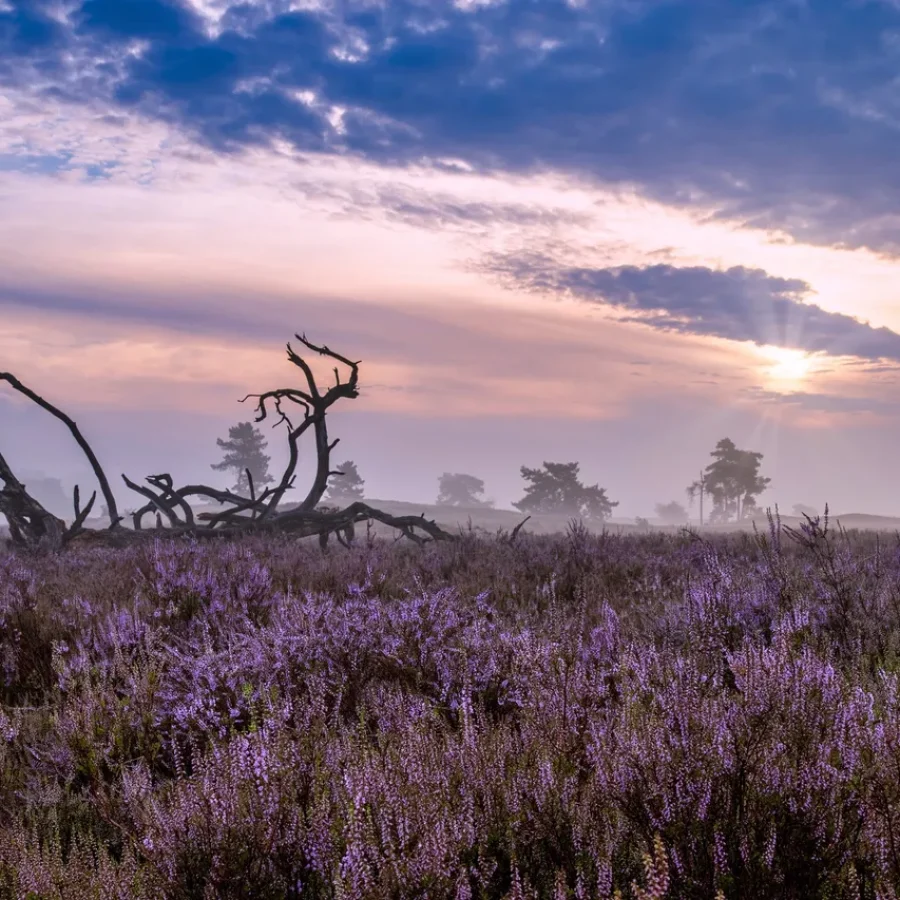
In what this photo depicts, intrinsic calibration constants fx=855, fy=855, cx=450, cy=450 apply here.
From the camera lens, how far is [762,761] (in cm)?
248

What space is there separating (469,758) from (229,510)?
42.5 feet

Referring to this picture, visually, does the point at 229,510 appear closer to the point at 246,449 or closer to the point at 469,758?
the point at 469,758

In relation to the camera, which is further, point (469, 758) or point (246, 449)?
point (246, 449)

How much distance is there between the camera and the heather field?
218 centimetres

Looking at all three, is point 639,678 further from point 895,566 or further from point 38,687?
point 895,566

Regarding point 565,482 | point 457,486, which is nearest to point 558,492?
point 565,482

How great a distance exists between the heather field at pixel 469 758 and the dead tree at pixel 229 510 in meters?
8.19

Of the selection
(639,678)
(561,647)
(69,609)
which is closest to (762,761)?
(639,678)

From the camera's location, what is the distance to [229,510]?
1504cm

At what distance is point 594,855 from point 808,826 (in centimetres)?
56

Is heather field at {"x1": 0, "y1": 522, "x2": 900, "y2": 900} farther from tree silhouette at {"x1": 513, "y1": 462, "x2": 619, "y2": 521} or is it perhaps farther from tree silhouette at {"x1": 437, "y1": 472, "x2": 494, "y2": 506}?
tree silhouette at {"x1": 437, "y1": 472, "x2": 494, "y2": 506}

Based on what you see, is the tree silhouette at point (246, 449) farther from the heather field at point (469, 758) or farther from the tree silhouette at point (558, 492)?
the heather field at point (469, 758)

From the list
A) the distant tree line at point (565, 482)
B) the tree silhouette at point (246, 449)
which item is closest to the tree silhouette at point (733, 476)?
the distant tree line at point (565, 482)

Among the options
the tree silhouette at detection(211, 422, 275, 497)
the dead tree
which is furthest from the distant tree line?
the dead tree
